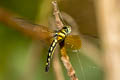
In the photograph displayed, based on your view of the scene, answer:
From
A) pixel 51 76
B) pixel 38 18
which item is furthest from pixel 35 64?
pixel 38 18

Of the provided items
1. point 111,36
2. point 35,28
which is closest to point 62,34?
point 35,28

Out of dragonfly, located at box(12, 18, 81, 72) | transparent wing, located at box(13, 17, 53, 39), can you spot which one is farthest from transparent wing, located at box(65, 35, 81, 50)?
transparent wing, located at box(13, 17, 53, 39)

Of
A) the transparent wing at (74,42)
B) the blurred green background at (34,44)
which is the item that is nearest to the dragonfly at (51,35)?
the transparent wing at (74,42)

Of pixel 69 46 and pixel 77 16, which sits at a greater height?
pixel 77 16

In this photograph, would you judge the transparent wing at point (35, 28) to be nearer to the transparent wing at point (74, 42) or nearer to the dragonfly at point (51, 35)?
the dragonfly at point (51, 35)

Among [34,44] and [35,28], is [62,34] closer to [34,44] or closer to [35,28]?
[35,28]

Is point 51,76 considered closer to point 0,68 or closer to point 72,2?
point 0,68

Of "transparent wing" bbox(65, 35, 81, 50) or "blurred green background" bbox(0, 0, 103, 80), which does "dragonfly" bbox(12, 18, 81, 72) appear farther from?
"blurred green background" bbox(0, 0, 103, 80)

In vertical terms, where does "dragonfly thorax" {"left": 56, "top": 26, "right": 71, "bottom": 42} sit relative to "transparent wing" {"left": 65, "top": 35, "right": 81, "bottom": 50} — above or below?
above
